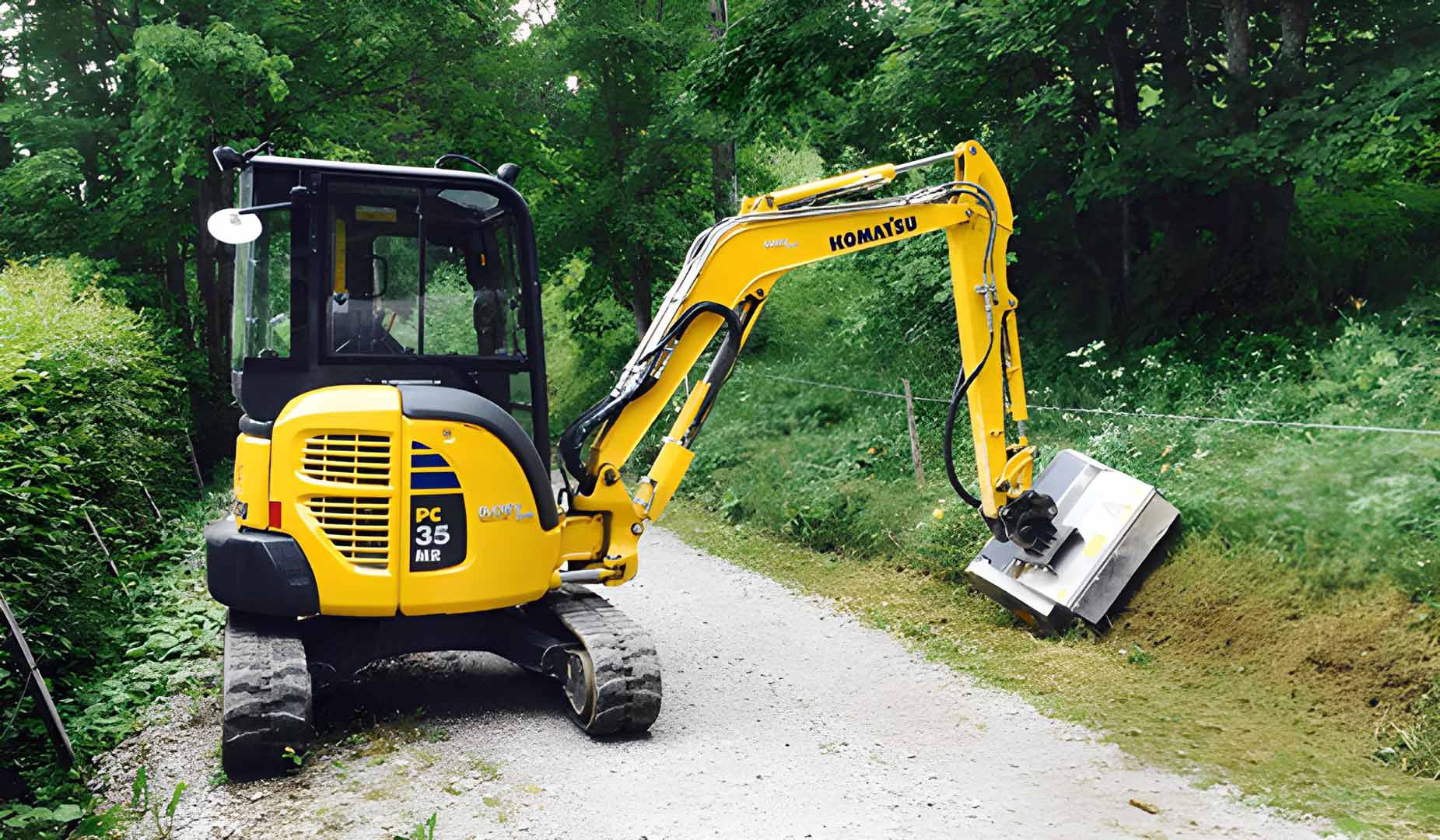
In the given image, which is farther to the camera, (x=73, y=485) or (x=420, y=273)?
(x=73, y=485)

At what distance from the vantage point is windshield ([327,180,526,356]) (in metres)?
5.74

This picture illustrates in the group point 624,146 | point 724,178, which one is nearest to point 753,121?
point 724,178

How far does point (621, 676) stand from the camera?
5449mm

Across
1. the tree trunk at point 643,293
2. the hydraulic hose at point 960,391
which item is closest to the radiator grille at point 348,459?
the hydraulic hose at point 960,391

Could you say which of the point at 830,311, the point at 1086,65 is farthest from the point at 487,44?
the point at 1086,65

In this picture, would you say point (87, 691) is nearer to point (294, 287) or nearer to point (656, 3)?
point (294, 287)

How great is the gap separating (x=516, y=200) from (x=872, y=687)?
322 cm

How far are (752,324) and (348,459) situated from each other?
2.21m

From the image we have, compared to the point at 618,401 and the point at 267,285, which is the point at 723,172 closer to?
the point at 618,401

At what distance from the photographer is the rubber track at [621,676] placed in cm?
540

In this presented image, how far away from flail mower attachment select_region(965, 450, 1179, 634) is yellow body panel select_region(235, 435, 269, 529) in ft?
13.5

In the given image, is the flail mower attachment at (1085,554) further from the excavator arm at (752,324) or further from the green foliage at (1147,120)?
the green foliage at (1147,120)

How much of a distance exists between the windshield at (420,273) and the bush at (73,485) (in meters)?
1.72

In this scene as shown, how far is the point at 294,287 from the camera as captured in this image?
5.64 metres
